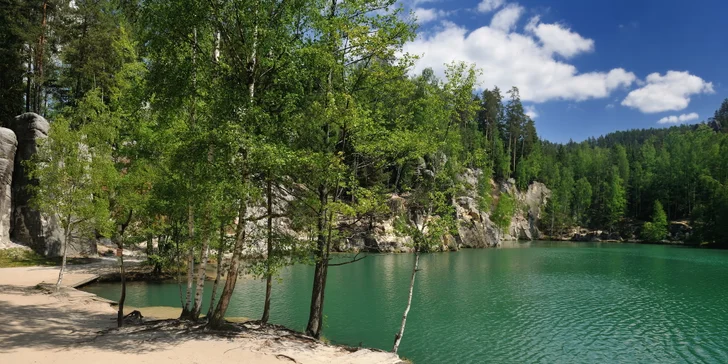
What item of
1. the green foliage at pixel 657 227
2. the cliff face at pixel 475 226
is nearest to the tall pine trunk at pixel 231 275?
the cliff face at pixel 475 226

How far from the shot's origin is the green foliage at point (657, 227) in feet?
266

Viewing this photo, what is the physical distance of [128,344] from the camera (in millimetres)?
10438

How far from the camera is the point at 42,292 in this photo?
17.9 metres

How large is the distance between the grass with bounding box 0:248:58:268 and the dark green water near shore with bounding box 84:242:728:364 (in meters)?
6.06

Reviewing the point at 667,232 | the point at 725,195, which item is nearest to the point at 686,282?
the point at 725,195

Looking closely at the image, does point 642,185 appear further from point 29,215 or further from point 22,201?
point 22,201

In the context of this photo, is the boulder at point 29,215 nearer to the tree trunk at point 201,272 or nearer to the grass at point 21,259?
the grass at point 21,259

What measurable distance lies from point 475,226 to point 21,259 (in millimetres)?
58632

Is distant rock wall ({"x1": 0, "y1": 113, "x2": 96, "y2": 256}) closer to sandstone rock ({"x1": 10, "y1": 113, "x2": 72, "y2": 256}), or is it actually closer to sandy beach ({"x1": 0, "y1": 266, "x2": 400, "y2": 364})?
sandstone rock ({"x1": 10, "y1": 113, "x2": 72, "y2": 256})

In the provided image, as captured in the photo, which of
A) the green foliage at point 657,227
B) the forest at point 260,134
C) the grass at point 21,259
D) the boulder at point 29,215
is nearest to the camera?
the forest at point 260,134

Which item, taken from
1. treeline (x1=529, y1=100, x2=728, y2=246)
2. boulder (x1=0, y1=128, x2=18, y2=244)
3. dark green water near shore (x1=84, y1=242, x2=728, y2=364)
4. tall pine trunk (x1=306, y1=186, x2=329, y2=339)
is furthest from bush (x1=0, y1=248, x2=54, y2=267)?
treeline (x1=529, y1=100, x2=728, y2=246)

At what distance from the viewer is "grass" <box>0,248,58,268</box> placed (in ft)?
84.9

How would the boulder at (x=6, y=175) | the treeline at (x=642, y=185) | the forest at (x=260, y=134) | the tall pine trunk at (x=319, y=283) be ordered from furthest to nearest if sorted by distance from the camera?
the treeline at (x=642, y=185)
the boulder at (x=6, y=175)
the tall pine trunk at (x=319, y=283)
the forest at (x=260, y=134)

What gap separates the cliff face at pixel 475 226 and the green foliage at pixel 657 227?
70.5 feet
